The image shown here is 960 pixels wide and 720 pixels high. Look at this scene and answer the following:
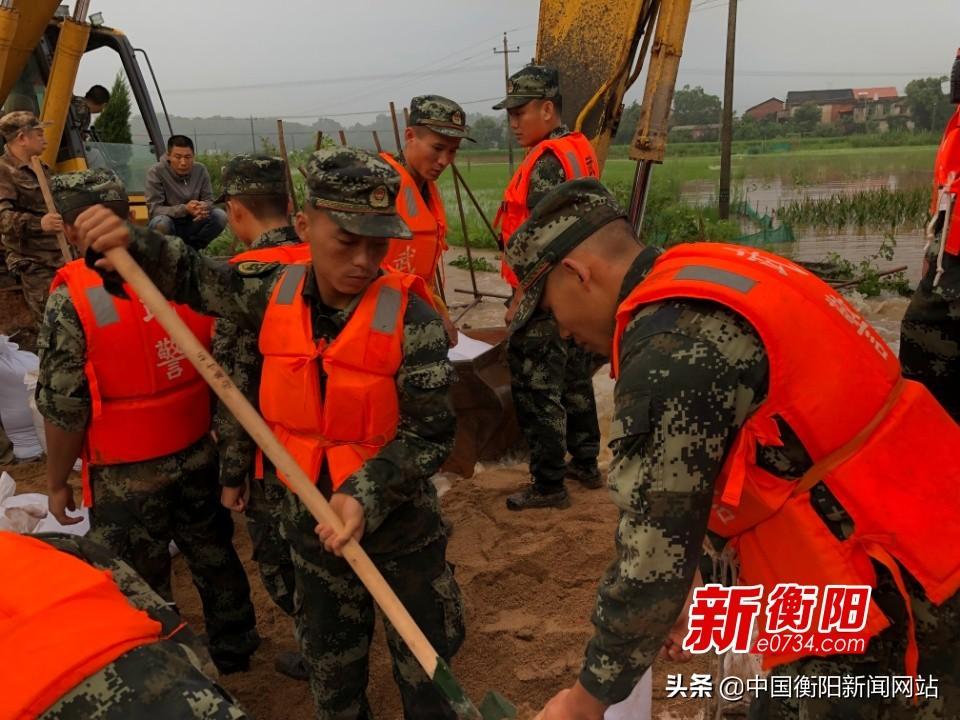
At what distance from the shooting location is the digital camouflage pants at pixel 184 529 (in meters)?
2.72

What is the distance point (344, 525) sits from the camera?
6.07 feet

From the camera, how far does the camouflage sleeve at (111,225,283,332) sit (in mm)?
2027

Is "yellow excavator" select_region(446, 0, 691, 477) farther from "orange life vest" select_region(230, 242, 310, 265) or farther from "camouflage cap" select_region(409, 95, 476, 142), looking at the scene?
"orange life vest" select_region(230, 242, 310, 265)

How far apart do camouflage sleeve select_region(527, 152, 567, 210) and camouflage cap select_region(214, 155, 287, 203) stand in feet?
5.12

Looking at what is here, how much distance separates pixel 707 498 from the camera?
1309 millimetres

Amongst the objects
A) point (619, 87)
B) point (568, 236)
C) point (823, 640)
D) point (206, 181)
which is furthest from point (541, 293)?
point (206, 181)

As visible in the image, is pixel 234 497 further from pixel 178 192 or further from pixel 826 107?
pixel 826 107

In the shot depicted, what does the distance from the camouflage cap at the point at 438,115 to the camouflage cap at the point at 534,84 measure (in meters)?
0.57

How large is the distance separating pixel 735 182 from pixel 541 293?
21.0 m

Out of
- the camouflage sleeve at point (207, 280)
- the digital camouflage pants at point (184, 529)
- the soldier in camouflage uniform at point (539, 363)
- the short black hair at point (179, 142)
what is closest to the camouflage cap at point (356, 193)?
the camouflage sleeve at point (207, 280)

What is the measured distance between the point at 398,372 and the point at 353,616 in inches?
31.0

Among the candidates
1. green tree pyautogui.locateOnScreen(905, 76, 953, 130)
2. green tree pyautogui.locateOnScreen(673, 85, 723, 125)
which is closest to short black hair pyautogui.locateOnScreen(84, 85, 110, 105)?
green tree pyautogui.locateOnScreen(905, 76, 953, 130)

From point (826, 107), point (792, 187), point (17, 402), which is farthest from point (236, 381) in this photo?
point (826, 107)

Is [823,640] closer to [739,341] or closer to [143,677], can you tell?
[739,341]
